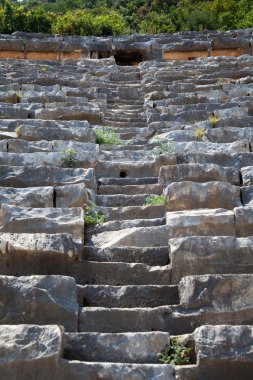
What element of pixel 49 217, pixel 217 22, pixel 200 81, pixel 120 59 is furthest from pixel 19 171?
pixel 217 22

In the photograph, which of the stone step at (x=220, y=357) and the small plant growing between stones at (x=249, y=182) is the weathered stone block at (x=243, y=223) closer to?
the small plant growing between stones at (x=249, y=182)

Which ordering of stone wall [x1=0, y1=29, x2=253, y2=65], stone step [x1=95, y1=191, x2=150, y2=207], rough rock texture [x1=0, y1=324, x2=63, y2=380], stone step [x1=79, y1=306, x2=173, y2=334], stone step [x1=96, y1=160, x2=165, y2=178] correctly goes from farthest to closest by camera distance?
stone wall [x1=0, y1=29, x2=253, y2=65] → stone step [x1=96, y1=160, x2=165, y2=178] → stone step [x1=95, y1=191, x2=150, y2=207] → stone step [x1=79, y1=306, x2=173, y2=334] → rough rock texture [x1=0, y1=324, x2=63, y2=380]

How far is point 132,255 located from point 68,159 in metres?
2.23

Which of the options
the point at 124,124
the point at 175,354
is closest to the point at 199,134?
the point at 124,124

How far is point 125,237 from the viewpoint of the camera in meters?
5.13

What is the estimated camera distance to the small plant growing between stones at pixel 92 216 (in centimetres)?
549

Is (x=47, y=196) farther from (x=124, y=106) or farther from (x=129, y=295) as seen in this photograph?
(x=124, y=106)

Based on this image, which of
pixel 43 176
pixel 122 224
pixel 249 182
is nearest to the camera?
pixel 122 224

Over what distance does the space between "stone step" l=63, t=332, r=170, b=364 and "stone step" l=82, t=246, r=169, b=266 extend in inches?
37.3

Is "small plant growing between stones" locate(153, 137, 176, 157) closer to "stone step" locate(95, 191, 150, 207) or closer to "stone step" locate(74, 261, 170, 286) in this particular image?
"stone step" locate(95, 191, 150, 207)

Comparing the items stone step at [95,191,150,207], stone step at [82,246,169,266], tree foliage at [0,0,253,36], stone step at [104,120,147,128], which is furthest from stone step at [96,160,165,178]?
tree foliage at [0,0,253,36]

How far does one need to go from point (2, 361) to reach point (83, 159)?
345 cm

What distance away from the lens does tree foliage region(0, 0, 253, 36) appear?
2069 cm

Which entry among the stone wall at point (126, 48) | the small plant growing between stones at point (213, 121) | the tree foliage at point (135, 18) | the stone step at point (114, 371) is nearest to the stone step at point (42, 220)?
the stone step at point (114, 371)
